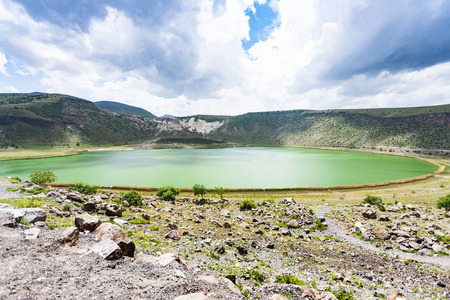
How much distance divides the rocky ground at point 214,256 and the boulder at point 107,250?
0.05 meters

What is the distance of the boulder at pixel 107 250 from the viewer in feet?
31.0

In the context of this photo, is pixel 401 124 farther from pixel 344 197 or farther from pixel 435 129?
pixel 344 197

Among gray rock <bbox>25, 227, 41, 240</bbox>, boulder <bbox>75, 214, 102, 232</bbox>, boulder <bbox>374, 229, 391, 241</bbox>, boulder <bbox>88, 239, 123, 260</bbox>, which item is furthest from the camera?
boulder <bbox>374, 229, 391, 241</bbox>

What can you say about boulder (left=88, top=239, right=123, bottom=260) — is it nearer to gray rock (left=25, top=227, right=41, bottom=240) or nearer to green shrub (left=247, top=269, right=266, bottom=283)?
gray rock (left=25, top=227, right=41, bottom=240)

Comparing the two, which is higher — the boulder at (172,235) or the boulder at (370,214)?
the boulder at (172,235)

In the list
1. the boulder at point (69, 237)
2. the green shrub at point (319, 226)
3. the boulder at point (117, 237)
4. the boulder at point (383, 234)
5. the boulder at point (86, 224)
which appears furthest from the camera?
the green shrub at point (319, 226)

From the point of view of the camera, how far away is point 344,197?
44375 mm

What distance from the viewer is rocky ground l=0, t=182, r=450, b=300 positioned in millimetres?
7641

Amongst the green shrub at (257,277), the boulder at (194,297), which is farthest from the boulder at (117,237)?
the green shrub at (257,277)

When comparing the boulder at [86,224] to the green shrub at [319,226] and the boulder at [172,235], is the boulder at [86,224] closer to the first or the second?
the boulder at [172,235]

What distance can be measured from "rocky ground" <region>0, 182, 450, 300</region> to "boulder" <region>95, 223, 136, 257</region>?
0.06 m

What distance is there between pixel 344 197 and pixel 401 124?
7569 inches

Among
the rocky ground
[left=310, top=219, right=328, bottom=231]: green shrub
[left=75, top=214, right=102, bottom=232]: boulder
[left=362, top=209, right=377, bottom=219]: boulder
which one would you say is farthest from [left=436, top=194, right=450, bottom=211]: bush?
[left=75, top=214, right=102, bottom=232]: boulder

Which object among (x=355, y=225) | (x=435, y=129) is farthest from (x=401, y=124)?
(x=355, y=225)
